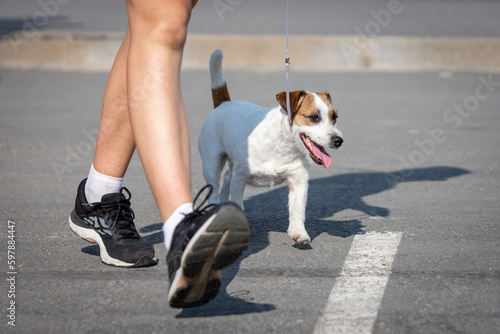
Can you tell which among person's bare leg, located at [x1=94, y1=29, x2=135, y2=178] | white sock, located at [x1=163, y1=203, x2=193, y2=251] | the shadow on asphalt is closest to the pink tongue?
the shadow on asphalt

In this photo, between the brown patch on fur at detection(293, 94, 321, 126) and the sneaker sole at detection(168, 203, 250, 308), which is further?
the brown patch on fur at detection(293, 94, 321, 126)

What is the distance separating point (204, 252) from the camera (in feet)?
7.34

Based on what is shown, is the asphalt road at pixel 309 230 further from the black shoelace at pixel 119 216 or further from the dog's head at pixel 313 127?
the dog's head at pixel 313 127

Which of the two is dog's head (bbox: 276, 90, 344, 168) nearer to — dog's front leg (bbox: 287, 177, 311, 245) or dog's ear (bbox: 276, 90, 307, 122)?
dog's ear (bbox: 276, 90, 307, 122)

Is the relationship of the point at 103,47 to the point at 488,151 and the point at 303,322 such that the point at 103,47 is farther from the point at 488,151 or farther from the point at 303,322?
the point at 303,322

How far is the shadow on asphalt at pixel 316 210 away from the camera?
8.33ft

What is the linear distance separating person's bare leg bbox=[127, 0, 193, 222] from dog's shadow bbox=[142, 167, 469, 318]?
446 millimetres

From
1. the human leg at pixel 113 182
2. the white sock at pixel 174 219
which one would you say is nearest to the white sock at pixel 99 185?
the human leg at pixel 113 182

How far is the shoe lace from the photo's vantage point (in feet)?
9.88

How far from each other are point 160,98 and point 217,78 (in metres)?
1.89

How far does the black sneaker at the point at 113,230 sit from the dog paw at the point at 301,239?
720 mm

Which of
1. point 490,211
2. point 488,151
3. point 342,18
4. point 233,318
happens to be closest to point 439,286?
point 233,318

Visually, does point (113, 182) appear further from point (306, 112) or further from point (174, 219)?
point (306, 112)

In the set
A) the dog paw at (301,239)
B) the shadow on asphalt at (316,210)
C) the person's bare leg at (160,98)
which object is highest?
the person's bare leg at (160,98)
